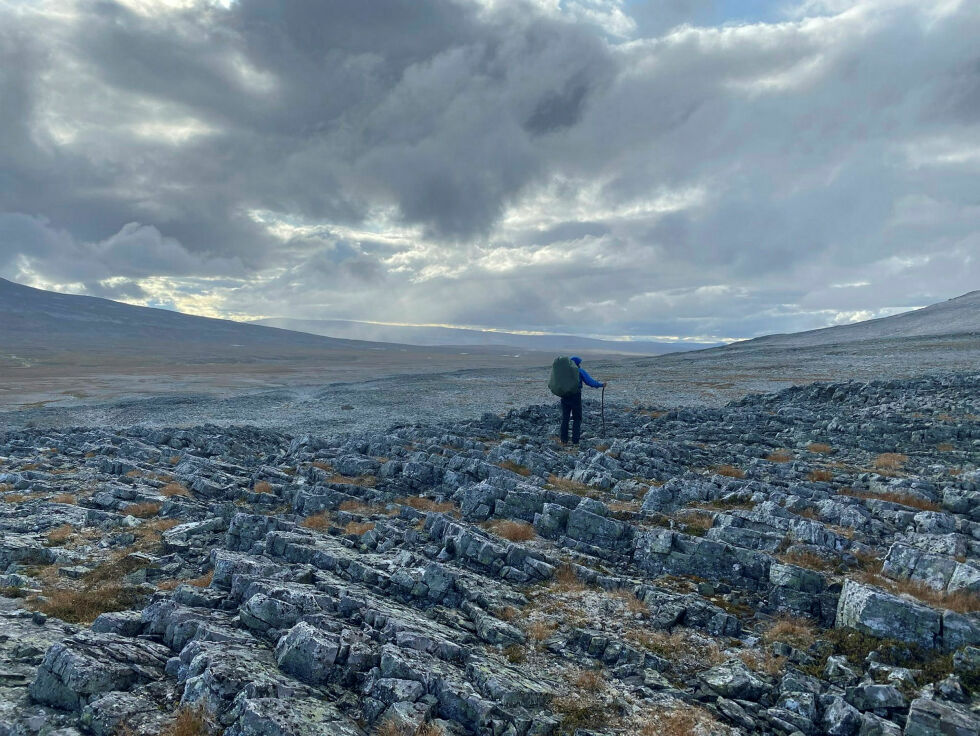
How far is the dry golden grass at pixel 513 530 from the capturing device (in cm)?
1403

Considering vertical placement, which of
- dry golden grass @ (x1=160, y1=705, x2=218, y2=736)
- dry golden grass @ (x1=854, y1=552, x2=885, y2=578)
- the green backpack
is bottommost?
dry golden grass @ (x1=160, y1=705, x2=218, y2=736)

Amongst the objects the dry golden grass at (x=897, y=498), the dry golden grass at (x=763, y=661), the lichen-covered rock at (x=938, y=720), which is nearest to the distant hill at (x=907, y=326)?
the dry golden grass at (x=897, y=498)

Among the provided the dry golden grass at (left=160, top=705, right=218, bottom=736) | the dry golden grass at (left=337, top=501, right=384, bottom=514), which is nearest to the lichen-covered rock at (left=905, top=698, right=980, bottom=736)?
the dry golden grass at (left=160, top=705, right=218, bottom=736)

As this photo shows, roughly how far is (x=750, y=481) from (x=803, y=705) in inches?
431

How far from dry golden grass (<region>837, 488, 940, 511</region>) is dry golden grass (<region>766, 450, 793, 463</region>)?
4.16 m

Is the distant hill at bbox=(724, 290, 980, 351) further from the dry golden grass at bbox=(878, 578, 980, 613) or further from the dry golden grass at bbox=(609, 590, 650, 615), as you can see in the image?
the dry golden grass at bbox=(609, 590, 650, 615)

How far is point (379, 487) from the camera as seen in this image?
19.6 meters

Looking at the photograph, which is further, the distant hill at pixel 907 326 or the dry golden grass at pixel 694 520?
the distant hill at pixel 907 326

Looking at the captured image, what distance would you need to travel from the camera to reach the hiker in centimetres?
2548

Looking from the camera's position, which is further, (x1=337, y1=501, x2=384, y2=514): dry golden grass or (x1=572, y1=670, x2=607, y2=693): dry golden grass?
(x1=337, y1=501, x2=384, y2=514): dry golden grass

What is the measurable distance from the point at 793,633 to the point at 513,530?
Result: 6857 millimetres

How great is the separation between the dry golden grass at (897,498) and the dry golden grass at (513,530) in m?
9.85

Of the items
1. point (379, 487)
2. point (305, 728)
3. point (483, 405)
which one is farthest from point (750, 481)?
point (483, 405)

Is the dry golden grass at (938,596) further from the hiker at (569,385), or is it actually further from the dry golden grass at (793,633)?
the hiker at (569,385)
